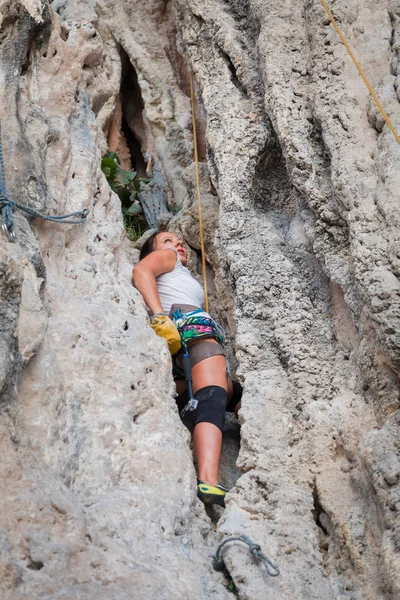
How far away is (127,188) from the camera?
5.54 meters

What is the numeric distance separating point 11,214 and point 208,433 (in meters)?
1.32

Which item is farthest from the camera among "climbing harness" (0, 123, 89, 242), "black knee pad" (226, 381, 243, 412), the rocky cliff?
"black knee pad" (226, 381, 243, 412)

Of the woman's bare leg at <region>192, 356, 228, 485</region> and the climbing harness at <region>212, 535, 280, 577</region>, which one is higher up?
the woman's bare leg at <region>192, 356, 228, 485</region>

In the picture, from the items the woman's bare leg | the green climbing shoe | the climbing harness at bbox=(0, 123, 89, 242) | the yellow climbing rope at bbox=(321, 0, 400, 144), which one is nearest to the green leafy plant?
the climbing harness at bbox=(0, 123, 89, 242)

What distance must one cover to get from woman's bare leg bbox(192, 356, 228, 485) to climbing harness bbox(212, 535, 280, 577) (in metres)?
0.45

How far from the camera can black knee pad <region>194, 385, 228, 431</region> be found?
3285mm

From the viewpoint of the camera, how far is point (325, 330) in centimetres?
348

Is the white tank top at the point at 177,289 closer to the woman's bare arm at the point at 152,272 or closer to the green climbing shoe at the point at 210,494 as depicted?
the woman's bare arm at the point at 152,272

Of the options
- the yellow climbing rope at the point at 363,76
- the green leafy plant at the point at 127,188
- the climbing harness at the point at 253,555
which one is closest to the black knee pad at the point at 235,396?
the climbing harness at the point at 253,555

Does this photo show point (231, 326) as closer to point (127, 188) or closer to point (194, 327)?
point (194, 327)

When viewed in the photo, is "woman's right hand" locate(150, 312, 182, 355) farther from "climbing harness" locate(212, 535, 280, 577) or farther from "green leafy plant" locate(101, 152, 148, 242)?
"green leafy plant" locate(101, 152, 148, 242)

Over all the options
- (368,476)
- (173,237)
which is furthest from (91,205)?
(368,476)

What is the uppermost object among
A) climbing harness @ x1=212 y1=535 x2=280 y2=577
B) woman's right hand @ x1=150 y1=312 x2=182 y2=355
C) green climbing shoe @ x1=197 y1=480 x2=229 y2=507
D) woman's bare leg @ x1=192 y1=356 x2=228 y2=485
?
woman's right hand @ x1=150 y1=312 x2=182 y2=355

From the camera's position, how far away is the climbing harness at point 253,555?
8.29 feet
